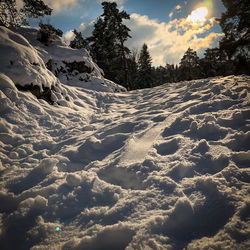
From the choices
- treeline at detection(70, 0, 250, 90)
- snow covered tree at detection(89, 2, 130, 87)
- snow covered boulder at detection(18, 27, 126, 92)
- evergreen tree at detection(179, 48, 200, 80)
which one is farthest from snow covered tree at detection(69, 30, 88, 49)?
evergreen tree at detection(179, 48, 200, 80)

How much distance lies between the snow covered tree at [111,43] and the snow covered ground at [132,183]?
1510cm

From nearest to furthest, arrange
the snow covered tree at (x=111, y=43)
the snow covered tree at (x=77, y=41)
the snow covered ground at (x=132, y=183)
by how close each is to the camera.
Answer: the snow covered ground at (x=132, y=183) < the snow covered tree at (x=111, y=43) < the snow covered tree at (x=77, y=41)

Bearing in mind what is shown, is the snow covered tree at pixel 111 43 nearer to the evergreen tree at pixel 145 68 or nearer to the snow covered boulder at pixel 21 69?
the evergreen tree at pixel 145 68

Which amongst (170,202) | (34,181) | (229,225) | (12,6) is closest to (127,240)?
(170,202)

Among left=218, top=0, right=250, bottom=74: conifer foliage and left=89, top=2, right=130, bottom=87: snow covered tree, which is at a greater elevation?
left=89, top=2, right=130, bottom=87: snow covered tree

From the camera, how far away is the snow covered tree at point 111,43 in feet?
53.6

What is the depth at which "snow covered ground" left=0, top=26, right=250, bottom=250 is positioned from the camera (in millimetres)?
1361

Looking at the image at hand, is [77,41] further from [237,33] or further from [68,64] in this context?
[237,33]

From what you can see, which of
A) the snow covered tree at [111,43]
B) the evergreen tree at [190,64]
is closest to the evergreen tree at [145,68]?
the snow covered tree at [111,43]

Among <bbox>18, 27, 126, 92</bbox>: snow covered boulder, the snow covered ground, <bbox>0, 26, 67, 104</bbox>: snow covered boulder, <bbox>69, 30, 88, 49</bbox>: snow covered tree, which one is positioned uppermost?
<bbox>69, 30, 88, 49</bbox>: snow covered tree

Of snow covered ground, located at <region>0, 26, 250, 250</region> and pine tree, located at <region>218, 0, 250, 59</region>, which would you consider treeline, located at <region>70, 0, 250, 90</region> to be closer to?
pine tree, located at <region>218, 0, 250, 59</region>

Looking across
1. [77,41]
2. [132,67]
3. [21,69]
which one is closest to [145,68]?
[132,67]

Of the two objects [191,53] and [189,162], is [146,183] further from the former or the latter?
[191,53]

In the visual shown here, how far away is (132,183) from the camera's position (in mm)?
2025
